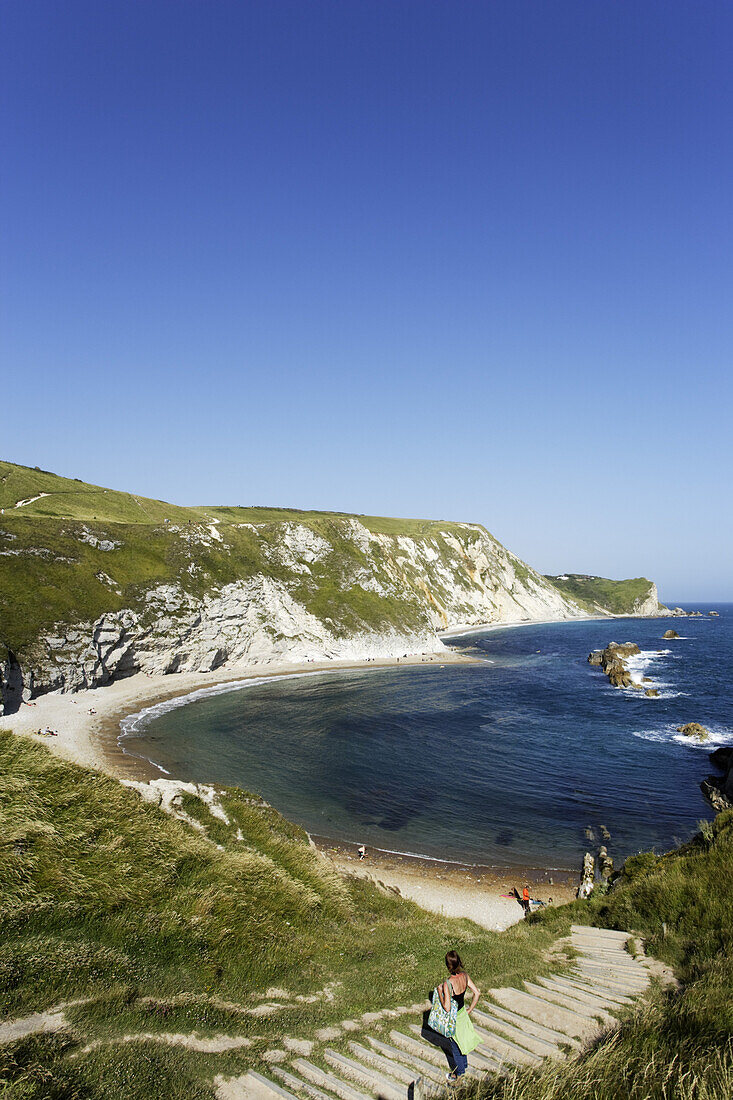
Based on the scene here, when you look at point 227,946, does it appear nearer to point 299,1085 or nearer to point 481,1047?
point 299,1085

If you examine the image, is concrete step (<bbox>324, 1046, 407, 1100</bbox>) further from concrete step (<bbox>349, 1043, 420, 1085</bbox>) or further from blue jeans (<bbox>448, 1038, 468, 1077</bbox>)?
blue jeans (<bbox>448, 1038, 468, 1077</bbox>)

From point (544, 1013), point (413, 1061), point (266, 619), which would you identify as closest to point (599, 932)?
point (544, 1013)

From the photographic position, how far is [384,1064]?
8.18 metres

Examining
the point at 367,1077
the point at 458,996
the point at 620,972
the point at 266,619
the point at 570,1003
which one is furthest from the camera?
the point at 266,619

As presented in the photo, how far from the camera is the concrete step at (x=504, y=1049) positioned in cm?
824

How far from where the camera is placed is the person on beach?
7.85 m

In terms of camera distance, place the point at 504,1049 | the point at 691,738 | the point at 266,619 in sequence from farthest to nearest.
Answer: the point at 266,619, the point at 691,738, the point at 504,1049

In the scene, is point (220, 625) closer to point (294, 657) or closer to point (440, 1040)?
point (294, 657)

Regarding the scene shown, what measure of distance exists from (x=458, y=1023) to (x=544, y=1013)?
3.07 m

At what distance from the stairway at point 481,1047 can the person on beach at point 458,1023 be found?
21 centimetres

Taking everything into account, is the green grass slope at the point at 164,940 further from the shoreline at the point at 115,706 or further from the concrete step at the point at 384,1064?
the shoreline at the point at 115,706

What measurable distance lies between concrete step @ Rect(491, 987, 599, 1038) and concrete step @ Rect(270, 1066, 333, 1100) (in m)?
4.44

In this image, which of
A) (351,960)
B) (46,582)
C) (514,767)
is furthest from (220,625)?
(351,960)

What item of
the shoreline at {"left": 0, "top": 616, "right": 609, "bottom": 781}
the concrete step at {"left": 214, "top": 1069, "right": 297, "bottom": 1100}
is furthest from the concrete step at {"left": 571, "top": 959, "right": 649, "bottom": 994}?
the shoreline at {"left": 0, "top": 616, "right": 609, "bottom": 781}
